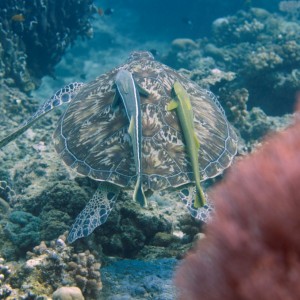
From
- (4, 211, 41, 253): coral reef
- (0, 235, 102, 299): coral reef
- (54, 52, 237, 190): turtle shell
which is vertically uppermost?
(54, 52, 237, 190): turtle shell

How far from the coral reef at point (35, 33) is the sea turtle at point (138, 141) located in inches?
203

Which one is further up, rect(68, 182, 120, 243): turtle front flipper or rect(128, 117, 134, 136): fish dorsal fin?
rect(128, 117, 134, 136): fish dorsal fin

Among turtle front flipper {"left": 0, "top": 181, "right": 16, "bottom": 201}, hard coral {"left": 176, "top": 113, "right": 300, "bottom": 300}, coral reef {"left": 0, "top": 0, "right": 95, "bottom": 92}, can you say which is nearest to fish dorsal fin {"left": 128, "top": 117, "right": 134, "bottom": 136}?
hard coral {"left": 176, "top": 113, "right": 300, "bottom": 300}

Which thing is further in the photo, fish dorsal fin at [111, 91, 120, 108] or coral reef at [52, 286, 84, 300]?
fish dorsal fin at [111, 91, 120, 108]

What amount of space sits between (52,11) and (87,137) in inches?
301

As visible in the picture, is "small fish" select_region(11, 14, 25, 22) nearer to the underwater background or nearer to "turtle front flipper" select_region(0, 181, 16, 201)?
the underwater background

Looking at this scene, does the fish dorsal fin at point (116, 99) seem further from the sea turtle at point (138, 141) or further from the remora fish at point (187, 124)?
the remora fish at point (187, 124)

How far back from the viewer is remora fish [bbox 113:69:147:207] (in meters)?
3.45

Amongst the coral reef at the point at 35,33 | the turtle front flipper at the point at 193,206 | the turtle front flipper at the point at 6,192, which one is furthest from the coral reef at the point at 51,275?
the coral reef at the point at 35,33

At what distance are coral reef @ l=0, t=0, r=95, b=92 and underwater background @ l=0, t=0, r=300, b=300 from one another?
0.03 metres

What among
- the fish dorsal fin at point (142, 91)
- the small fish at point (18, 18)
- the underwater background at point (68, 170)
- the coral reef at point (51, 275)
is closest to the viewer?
the coral reef at point (51, 275)

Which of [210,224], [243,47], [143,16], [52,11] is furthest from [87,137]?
[143,16]

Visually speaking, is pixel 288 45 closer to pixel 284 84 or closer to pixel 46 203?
pixel 284 84

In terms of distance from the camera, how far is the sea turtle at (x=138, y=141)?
389cm
